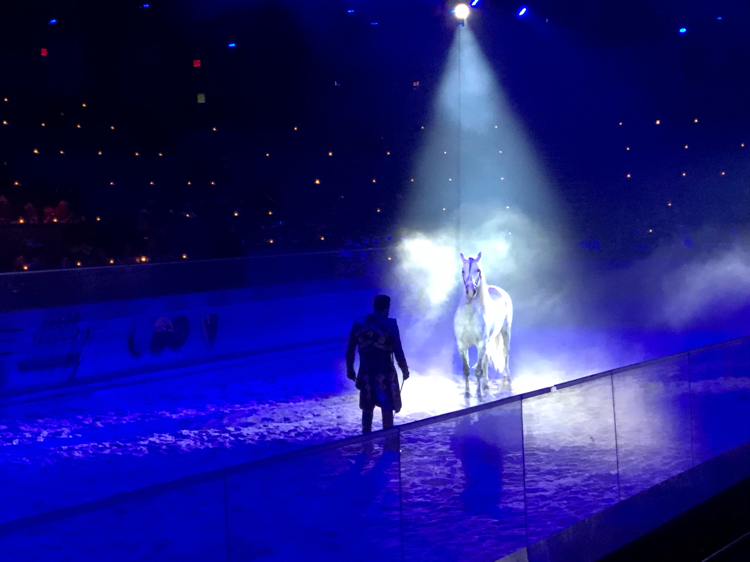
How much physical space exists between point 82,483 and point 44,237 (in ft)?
25.1

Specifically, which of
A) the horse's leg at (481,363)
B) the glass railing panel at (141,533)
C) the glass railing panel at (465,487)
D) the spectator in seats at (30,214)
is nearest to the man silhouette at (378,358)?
the glass railing panel at (465,487)

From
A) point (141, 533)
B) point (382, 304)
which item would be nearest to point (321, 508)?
point (141, 533)

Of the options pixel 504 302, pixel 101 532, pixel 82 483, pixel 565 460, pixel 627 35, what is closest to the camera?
pixel 101 532

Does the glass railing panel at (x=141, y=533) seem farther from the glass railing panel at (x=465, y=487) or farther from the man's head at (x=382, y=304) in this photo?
the man's head at (x=382, y=304)

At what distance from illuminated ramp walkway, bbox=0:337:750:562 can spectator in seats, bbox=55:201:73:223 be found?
11997 millimetres

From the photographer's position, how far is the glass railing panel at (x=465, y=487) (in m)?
3.86

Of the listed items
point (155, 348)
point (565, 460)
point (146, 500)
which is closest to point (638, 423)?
point (565, 460)

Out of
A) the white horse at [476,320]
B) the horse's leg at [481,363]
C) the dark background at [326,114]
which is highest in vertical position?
the dark background at [326,114]

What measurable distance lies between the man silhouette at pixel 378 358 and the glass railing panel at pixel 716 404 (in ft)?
7.74

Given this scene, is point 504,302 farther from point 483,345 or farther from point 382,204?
point 382,204

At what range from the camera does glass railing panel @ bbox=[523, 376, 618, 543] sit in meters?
4.57

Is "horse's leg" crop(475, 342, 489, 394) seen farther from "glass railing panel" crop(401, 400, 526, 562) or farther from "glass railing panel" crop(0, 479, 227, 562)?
"glass railing panel" crop(0, 479, 227, 562)

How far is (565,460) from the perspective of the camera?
4.73 m

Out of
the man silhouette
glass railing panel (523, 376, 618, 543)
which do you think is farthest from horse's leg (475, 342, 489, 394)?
glass railing panel (523, 376, 618, 543)
